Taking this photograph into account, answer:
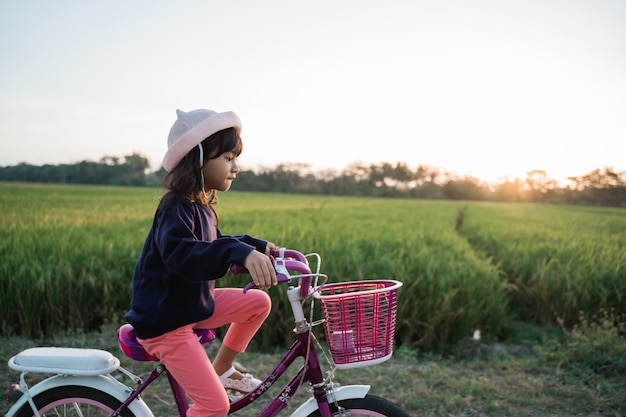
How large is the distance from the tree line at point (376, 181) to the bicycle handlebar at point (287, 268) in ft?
1.63

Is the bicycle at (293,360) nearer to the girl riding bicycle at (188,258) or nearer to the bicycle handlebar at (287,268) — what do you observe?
the bicycle handlebar at (287,268)

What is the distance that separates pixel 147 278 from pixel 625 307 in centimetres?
543

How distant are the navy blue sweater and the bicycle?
5.4 inches

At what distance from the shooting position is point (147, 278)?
1.76 meters

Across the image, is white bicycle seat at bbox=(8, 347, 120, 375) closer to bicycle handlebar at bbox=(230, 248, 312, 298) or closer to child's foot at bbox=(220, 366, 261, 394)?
child's foot at bbox=(220, 366, 261, 394)

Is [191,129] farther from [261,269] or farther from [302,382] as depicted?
[302,382]

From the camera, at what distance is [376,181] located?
133ft

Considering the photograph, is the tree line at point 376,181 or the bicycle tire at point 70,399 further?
the tree line at point 376,181

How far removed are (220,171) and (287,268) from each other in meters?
0.46

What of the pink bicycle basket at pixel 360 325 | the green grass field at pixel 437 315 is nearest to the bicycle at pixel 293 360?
the pink bicycle basket at pixel 360 325

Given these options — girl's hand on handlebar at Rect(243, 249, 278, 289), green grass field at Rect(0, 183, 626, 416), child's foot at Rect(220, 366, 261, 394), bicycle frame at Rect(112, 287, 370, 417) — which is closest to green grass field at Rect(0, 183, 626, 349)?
green grass field at Rect(0, 183, 626, 416)

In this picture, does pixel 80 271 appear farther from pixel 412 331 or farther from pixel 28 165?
pixel 28 165

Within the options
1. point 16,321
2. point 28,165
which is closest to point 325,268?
point 16,321

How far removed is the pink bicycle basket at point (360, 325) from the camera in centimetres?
157
